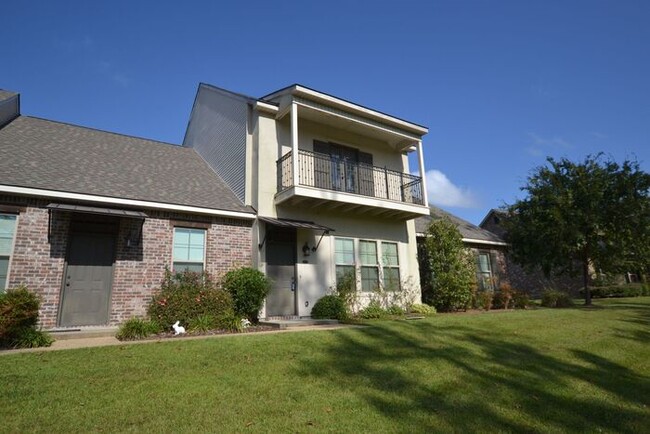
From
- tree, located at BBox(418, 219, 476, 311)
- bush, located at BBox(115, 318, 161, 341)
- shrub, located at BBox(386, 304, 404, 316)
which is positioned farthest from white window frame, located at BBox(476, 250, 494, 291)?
bush, located at BBox(115, 318, 161, 341)

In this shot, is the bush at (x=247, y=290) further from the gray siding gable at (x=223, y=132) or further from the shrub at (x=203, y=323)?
the gray siding gable at (x=223, y=132)

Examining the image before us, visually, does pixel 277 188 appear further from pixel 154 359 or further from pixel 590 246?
pixel 590 246

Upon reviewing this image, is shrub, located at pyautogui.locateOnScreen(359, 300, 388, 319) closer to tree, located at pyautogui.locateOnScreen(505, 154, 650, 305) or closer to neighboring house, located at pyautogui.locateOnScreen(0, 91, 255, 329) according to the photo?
neighboring house, located at pyautogui.locateOnScreen(0, 91, 255, 329)

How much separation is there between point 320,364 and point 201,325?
14.9ft

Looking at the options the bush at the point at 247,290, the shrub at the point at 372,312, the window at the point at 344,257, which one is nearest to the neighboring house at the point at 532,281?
the shrub at the point at 372,312

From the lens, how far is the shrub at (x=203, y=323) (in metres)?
9.29

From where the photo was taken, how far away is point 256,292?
10312 millimetres

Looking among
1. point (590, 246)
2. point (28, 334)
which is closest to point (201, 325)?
point (28, 334)

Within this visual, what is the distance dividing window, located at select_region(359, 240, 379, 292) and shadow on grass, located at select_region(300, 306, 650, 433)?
551 centimetres

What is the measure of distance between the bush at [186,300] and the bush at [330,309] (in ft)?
8.75

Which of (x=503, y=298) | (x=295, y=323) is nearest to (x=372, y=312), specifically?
(x=295, y=323)

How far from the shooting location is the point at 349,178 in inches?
536

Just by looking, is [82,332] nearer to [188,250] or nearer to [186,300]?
[186,300]

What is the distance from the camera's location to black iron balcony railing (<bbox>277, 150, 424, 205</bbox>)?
1210cm
